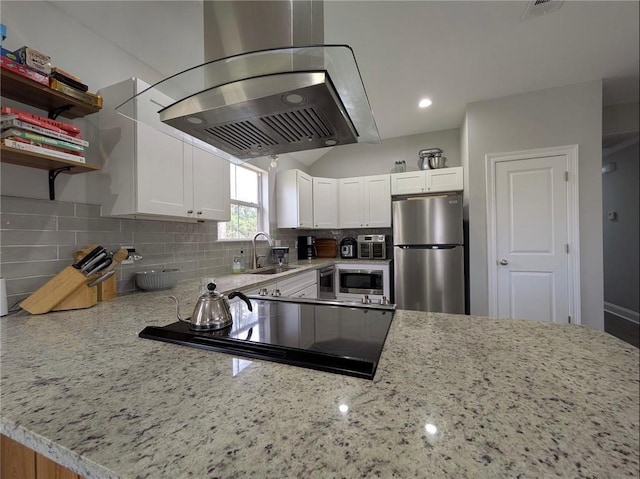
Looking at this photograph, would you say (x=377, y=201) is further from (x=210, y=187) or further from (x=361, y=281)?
(x=210, y=187)

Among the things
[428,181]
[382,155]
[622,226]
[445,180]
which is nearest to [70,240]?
[428,181]

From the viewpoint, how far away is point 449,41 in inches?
83.3

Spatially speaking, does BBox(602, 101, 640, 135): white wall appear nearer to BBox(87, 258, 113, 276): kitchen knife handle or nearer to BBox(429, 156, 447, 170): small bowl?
BBox(429, 156, 447, 170): small bowl

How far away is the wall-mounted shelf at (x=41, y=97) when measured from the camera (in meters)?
1.14

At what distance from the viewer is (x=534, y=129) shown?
2.72m

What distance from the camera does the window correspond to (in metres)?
2.89

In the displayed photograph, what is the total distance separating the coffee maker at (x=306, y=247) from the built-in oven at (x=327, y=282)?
697 mm

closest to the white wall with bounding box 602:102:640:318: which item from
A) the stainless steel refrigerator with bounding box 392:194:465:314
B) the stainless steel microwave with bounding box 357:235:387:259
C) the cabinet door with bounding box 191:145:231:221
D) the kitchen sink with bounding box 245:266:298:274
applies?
the stainless steel refrigerator with bounding box 392:194:465:314

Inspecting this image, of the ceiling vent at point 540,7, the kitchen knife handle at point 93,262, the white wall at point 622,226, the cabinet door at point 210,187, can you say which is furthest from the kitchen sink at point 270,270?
the white wall at point 622,226

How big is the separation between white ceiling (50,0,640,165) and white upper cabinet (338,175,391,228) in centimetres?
112

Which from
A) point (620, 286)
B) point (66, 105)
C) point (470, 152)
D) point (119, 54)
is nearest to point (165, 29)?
point (119, 54)

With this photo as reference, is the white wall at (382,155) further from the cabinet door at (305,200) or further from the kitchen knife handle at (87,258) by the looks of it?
the kitchen knife handle at (87,258)

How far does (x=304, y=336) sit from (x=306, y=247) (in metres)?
3.29

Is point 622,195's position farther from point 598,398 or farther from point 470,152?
point 598,398
